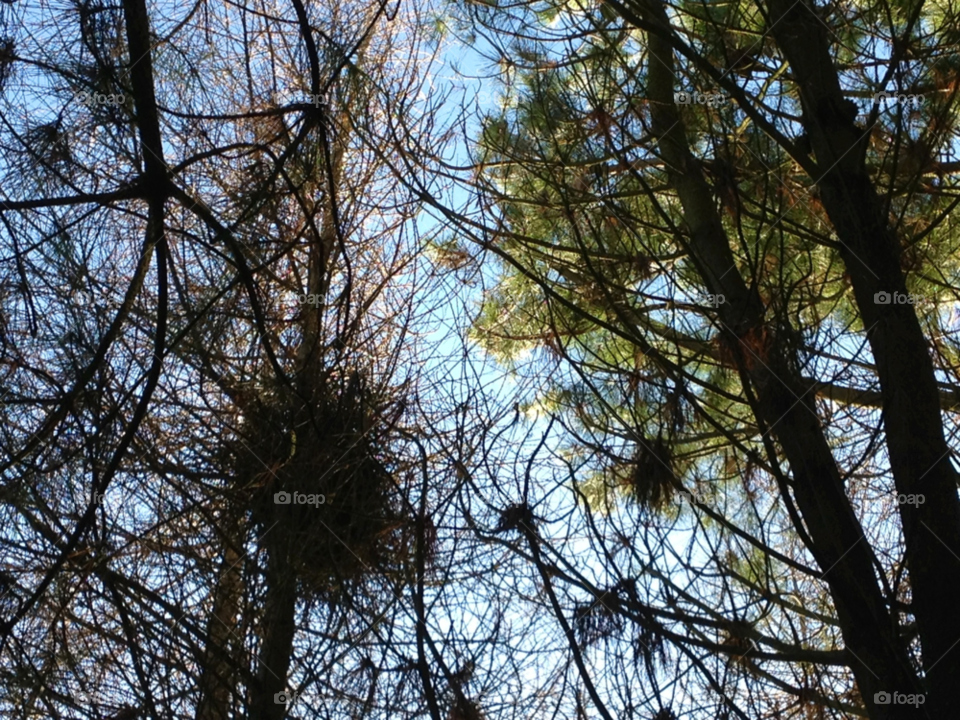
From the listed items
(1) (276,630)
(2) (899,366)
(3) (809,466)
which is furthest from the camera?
A: (1) (276,630)

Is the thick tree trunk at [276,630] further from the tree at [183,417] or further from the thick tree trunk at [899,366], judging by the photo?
the thick tree trunk at [899,366]

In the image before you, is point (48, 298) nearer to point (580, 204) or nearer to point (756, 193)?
point (580, 204)

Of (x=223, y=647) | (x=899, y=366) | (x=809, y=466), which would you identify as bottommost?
(x=223, y=647)

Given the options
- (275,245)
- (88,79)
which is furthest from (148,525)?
(88,79)

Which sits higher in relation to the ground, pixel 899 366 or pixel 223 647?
pixel 899 366

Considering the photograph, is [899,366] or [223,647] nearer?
[899,366]

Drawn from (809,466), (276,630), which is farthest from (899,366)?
(276,630)

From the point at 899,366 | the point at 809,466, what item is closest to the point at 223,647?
the point at 809,466

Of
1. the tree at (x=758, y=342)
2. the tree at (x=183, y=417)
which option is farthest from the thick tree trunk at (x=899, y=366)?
the tree at (x=183, y=417)

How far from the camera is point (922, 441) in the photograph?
2371 mm

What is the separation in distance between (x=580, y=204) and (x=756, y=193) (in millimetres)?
577

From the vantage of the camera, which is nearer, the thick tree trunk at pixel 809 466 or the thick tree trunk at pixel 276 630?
the thick tree trunk at pixel 809 466

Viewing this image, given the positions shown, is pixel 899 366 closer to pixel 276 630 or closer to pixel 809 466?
pixel 809 466

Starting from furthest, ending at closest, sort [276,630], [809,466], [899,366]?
[276,630] → [809,466] → [899,366]
